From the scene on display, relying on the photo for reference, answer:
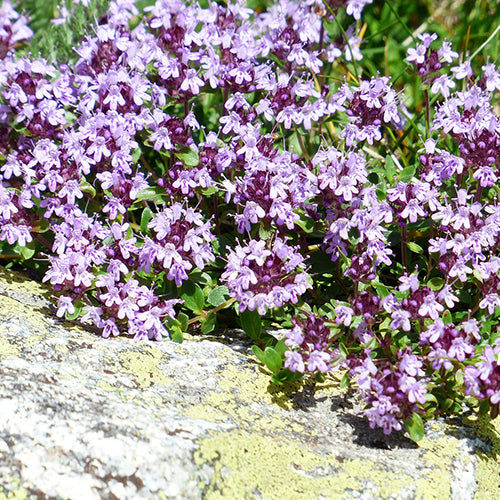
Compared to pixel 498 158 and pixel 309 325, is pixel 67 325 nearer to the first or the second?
pixel 309 325

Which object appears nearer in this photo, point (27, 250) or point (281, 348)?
point (281, 348)

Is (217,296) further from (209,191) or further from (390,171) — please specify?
(390,171)

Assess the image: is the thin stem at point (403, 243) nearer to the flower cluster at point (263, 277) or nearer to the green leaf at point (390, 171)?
the green leaf at point (390, 171)

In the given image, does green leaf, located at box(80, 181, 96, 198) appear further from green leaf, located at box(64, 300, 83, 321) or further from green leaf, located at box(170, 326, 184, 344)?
green leaf, located at box(170, 326, 184, 344)

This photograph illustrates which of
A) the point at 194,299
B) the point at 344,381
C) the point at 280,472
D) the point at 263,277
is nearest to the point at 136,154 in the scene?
the point at 194,299

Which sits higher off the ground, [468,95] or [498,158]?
[468,95]

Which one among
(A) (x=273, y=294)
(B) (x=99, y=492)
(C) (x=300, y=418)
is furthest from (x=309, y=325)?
(B) (x=99, y=492)

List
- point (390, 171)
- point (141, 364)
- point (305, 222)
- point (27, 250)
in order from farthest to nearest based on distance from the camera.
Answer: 1. point (390, 171)
2. point (27, 250)
3. point (305, 222)
4. point (141, 364)
